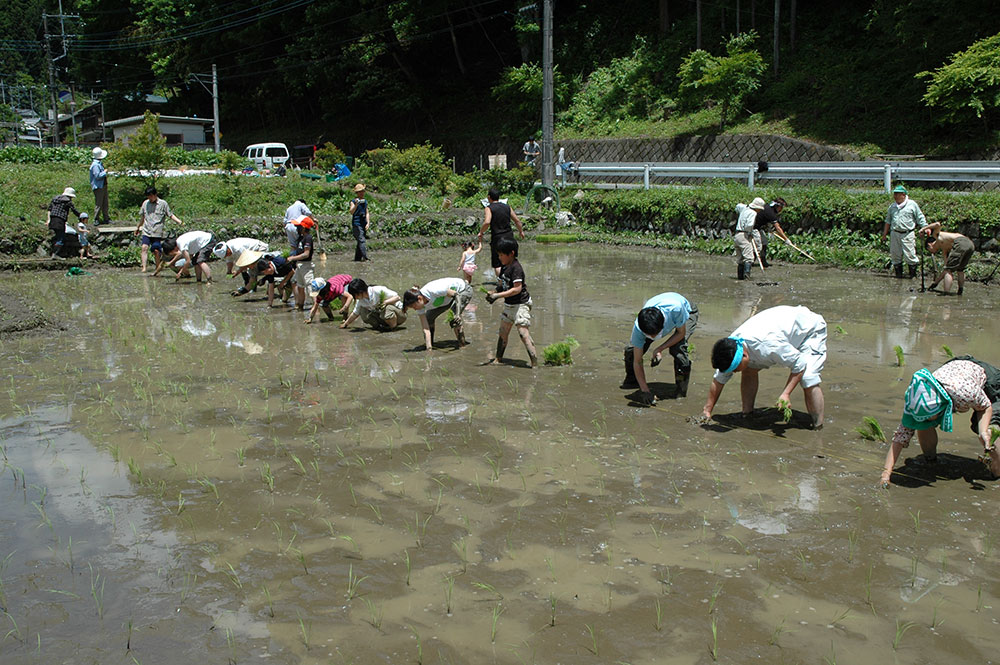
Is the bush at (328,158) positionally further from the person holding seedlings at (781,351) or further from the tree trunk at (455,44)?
the person holding seedlings at (781,351)

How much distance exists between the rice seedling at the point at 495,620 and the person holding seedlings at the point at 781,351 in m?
2.81

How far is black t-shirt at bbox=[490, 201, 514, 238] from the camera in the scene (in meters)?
12.8

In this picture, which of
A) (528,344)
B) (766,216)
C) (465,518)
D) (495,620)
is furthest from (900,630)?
(766,216)

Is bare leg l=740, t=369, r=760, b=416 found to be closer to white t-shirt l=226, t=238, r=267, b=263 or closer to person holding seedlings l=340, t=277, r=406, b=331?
person holding seedlings l=340, t=277, r=406, b=331

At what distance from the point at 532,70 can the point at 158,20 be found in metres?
30.9

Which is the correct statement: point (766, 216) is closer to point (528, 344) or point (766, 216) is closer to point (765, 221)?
point (765, 221)

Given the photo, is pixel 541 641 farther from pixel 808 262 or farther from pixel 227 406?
pixel 808 262

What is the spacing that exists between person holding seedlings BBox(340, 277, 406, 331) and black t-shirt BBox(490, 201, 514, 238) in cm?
254

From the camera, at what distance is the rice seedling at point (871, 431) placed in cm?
645

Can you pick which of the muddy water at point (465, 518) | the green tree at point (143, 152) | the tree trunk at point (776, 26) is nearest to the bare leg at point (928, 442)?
the muddy water at point (465, 518)

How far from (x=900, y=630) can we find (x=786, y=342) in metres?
2.83

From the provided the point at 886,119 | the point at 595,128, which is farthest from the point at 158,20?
the point at 886,119

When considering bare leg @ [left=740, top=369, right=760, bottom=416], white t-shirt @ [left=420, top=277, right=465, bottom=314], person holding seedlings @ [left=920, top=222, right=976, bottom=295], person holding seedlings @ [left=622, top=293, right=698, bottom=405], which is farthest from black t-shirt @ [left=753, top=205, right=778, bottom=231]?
bare leg @ [left=740, top=369, right=760, bottom=416]

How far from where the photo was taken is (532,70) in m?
33.3
